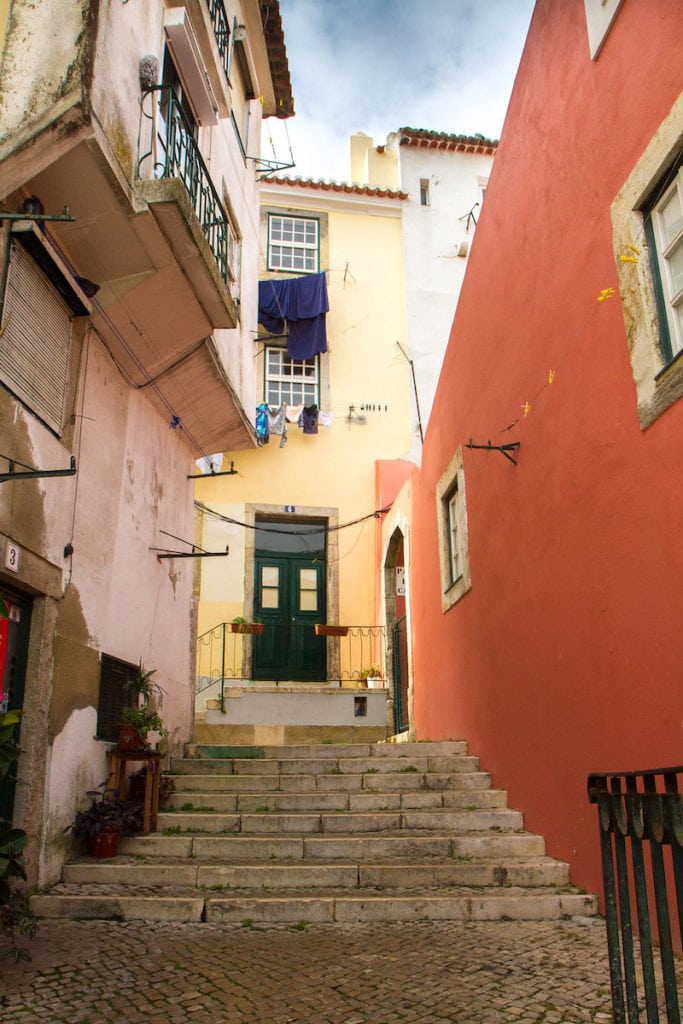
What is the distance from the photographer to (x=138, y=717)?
6.17 m

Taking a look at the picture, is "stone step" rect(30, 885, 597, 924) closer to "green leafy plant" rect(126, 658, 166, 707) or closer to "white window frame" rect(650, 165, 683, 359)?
"green leafy plant" rect(126, 658, 166, 707)

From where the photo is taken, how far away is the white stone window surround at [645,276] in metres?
3.86

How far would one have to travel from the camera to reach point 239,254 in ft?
30.8

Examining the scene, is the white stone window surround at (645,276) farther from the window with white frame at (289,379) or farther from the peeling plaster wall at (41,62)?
the window with white frame at (289,379)

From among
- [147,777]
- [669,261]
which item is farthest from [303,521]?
[669,261]

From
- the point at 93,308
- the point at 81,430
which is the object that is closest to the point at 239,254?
the point at 93,308

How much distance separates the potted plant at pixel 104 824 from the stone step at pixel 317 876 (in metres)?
0.28

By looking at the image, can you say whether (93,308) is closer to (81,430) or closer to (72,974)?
(81,430)

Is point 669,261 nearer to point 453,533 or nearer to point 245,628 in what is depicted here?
point 453,533

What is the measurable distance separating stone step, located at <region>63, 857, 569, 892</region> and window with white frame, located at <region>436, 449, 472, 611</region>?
3.06 m

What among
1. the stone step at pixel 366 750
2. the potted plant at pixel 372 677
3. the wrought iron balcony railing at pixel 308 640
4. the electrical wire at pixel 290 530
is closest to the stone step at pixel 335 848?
the stone step at pixel 366 750

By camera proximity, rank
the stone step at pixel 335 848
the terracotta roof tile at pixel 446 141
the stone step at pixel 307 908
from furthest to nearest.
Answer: the terracotta roof tile at pixel 446 141, the stone step at pixel 335 848, the stone step at pixel 307 908

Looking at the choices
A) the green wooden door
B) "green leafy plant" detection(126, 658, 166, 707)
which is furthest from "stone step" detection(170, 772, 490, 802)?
the green wooden door

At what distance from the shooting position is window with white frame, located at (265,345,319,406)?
15.4m
